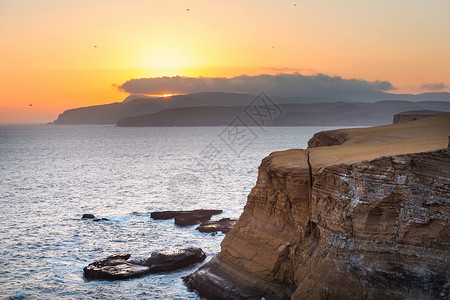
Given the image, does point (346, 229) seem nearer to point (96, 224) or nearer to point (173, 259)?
point (173, 259)

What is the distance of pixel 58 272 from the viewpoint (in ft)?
76.2

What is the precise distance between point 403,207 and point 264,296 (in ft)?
21.7

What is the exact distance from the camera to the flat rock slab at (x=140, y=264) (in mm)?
22125

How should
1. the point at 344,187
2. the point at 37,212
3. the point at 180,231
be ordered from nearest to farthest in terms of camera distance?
the point at 344,187 → the point at 180,231 → the point at 37,212

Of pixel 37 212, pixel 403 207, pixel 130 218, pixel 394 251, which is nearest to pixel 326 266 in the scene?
pixel 394 251

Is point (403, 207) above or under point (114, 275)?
above

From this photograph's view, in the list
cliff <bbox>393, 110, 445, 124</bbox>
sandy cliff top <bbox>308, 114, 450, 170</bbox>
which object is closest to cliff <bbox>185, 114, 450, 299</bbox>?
sandy cliff top <bbox>308, 114, 450, 170</bbox>

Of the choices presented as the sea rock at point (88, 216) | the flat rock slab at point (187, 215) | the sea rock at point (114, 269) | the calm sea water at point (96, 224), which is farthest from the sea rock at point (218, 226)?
the sea rock at point (88, 216)

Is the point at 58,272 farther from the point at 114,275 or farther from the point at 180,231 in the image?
the point at 180,231

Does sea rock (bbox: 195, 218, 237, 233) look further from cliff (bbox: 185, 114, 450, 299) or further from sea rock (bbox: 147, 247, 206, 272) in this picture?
cliff (bbox: 185, 114, 450, 299)

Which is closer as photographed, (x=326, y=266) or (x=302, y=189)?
(x=326, y=266)

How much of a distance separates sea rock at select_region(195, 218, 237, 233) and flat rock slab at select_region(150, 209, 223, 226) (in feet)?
3.94

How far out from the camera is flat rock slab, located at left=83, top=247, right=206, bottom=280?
2212 centimetres

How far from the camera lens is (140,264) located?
77.6ft
